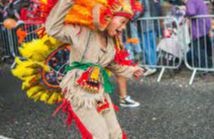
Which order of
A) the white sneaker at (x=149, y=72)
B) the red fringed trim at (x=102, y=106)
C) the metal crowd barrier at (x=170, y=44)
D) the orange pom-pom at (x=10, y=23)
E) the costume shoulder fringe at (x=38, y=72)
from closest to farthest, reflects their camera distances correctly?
the red fringed trim at (x=102, y=106) → the costume shoulder fringe at (x=38, y=72) → the metal crowd barrier at (x=170, y=44) → the white sneaker at (x=149, y=72) → the orange pom-pom at (x=10, y=23)

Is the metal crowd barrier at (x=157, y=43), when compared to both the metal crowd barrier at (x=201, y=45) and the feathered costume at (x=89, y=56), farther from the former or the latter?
the feathered costume at (x=89, y=56)

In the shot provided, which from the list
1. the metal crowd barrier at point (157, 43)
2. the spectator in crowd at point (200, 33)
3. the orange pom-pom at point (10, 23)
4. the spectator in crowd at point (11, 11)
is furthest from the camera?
the spectator in crowd at point (11, 11)

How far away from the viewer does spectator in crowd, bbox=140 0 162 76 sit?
26.9ft

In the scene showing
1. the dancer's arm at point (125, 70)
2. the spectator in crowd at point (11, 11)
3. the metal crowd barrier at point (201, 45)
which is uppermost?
the spectator in crowd at point (11, 11)

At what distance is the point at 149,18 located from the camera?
8055mm

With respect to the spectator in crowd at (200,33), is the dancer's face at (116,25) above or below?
above

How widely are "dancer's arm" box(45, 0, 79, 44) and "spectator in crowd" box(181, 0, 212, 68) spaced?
437 cm

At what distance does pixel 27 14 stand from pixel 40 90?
2.40 ft

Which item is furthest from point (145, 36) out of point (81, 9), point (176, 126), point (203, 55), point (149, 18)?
point (81, 9)

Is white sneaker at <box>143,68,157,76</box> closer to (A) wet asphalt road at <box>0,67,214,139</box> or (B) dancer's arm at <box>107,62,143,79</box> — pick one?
(A) wet asphalt road at <box>0,67,214,139</box>

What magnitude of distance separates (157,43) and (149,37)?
18 centimetres

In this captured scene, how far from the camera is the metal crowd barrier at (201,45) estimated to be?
7598 mm

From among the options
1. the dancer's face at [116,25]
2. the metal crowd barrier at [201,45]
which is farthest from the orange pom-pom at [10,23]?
the dancer's face at [116,25]

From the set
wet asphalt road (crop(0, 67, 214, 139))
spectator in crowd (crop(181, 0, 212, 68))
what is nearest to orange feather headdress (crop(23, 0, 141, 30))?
wet asphalt road (crop(0, 67, 214, 139))
